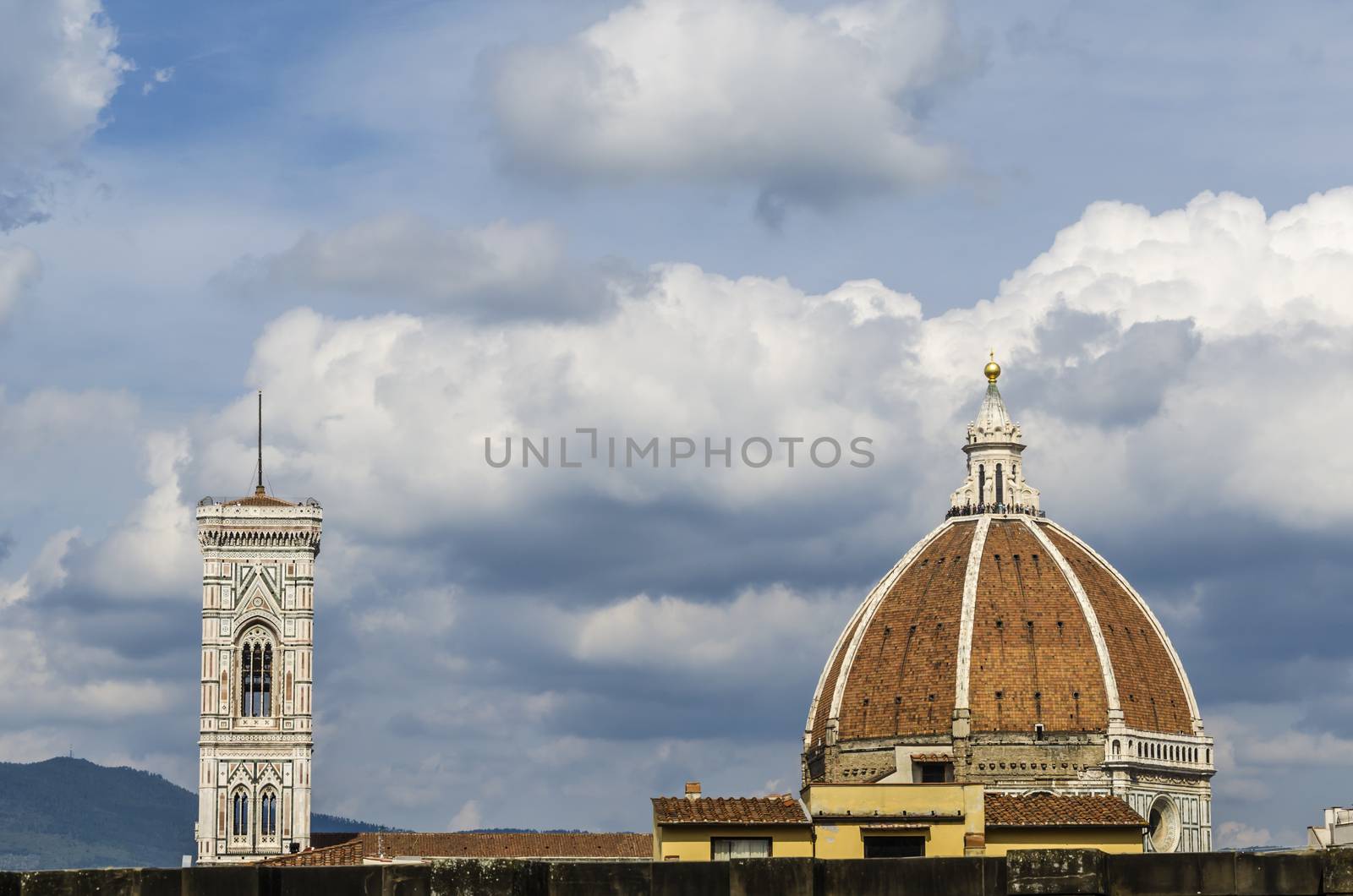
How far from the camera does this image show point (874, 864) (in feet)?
85.5

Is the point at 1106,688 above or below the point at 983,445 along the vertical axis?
below

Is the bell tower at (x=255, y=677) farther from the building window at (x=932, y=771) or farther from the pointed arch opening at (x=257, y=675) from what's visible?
the building window at (x=932, y=771)

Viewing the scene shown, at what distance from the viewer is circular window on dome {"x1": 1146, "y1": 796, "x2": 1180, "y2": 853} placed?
105969mm

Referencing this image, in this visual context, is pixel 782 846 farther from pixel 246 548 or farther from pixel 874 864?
pixel 246 548

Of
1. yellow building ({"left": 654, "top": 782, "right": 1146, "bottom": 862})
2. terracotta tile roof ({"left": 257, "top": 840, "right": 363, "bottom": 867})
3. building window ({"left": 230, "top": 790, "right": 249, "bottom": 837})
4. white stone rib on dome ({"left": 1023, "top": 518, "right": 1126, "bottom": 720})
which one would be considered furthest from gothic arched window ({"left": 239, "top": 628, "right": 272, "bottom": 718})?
yellow building ({"left": 654, "top": 782, "right": 1146, "bottom": 862})

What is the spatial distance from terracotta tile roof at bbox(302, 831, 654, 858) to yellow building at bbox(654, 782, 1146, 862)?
1939 inches

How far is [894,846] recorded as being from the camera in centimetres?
4419

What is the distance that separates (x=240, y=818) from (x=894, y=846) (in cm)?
6717

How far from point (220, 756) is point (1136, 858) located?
8517cm

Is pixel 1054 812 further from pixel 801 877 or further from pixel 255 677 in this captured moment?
pixel 255 677

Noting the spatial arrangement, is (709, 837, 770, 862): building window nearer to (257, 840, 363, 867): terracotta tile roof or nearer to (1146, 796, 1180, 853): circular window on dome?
(257, 840, 363, 867): terracotta tile roof

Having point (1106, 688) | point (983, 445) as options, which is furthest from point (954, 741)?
point (983, 445)

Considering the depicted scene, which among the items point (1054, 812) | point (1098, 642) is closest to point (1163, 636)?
point (1098, 642)

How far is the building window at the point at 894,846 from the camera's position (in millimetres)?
43875
